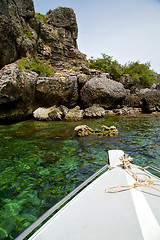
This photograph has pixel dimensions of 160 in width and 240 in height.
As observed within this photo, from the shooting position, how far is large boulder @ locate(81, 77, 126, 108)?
52.5 feet

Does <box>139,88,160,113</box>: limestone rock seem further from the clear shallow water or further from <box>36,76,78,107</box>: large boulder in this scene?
the clear shallow water

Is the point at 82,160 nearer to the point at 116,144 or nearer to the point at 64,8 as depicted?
the point at 116,144

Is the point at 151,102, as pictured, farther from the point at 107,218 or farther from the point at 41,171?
the point at 107,218

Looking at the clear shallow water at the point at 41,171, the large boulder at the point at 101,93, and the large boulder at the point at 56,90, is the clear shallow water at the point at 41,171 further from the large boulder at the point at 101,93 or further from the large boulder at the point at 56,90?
the large boulder at the point at 101,93

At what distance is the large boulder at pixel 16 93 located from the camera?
9567 millimetres

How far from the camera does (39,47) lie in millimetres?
19297

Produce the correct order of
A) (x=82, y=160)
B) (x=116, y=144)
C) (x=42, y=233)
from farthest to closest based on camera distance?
1. (x=116, y=144)
2. (x=82, y=160)
3. (x=42, y=233)

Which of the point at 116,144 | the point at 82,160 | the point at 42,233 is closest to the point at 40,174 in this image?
the point at 82,160

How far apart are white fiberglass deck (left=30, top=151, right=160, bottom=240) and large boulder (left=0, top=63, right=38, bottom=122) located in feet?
33.7

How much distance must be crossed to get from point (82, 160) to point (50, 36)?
22186 millimetres

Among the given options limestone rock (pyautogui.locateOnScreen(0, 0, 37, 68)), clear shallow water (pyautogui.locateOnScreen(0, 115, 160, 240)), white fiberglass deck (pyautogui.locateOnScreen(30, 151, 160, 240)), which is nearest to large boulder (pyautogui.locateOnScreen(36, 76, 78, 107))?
limestone rock (pyautogui.locateOnScreen(0, 0, 37, 68))

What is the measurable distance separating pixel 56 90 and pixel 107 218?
14.2 meters


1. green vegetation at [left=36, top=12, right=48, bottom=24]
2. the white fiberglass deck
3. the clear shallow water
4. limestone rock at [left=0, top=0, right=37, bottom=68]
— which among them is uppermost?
green vegetation at [left=36, top=12, right=48, bottom=24]

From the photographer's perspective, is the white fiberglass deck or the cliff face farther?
the cliff face
